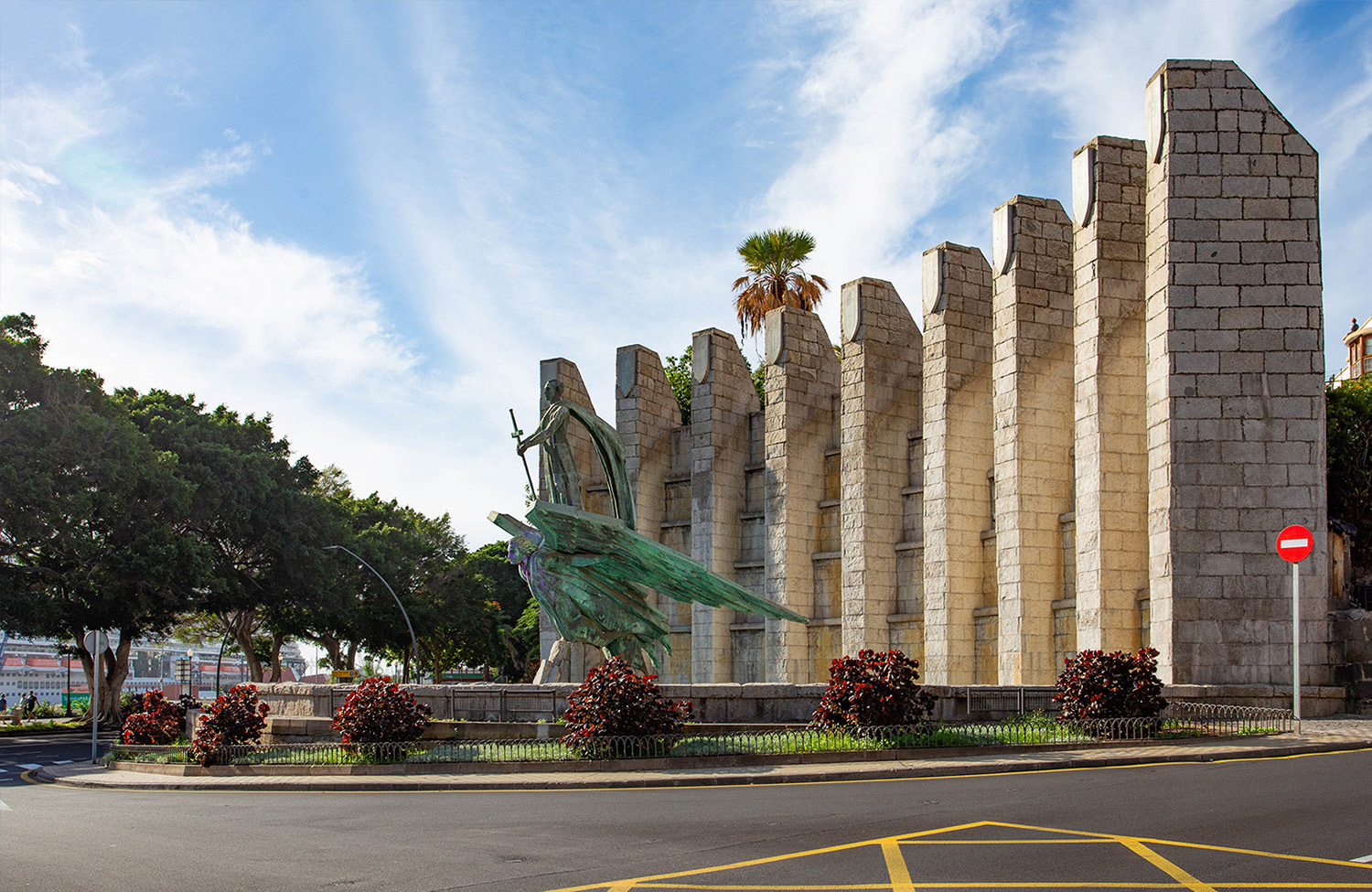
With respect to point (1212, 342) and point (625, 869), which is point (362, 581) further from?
point (625, 869)

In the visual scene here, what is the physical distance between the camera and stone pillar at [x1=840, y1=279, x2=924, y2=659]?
32969 millimetres

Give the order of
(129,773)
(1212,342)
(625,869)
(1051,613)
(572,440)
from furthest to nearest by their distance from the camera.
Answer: (572,440) → (1051,613) → (1212,342) → (129,773) → (625,869)

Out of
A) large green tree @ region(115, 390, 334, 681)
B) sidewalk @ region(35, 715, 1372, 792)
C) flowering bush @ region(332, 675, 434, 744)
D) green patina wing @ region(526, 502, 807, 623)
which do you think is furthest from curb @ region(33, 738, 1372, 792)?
large green tree @ region(115, 390, 334, 681)

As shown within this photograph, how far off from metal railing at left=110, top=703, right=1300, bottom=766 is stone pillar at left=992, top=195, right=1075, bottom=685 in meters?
8.89

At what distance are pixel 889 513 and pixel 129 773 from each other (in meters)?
20.5

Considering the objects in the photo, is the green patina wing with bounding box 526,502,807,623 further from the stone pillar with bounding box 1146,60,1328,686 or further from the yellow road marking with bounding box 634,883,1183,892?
the yellow road marking with bounding box 634,883,1183,892

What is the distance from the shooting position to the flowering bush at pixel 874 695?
16.6 metres

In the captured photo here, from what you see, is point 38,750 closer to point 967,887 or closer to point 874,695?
point 874,695

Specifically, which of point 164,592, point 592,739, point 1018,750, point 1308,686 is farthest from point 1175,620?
point 164,592

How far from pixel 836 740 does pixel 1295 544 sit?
7616 millimetres

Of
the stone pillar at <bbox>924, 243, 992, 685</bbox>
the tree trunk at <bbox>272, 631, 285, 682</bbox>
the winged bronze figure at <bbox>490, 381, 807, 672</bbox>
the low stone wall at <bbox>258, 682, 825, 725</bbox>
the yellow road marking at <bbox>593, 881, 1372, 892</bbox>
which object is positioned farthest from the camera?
the tree trunk at <bbox>272, 631, 285, 682</bbox>

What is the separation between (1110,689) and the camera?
55.7ft

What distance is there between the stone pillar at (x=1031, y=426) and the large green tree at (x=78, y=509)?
83.6 ft

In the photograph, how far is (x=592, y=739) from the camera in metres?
16.3
